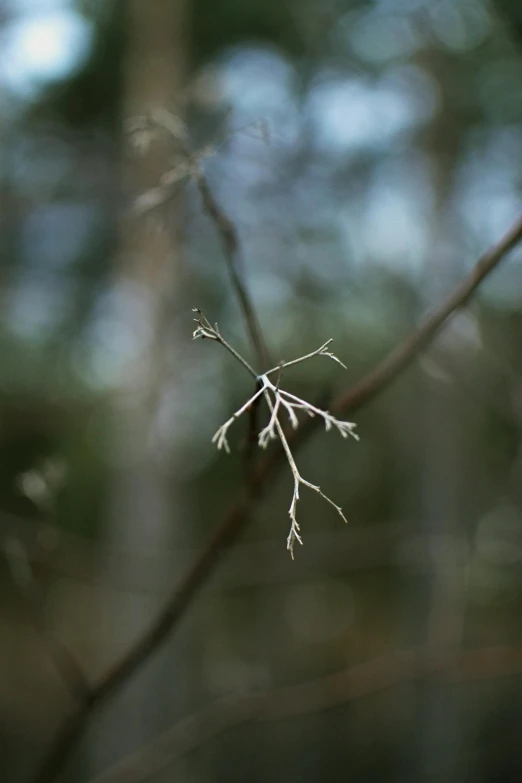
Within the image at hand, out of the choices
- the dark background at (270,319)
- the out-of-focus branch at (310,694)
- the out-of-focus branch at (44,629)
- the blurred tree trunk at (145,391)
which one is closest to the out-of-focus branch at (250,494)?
the out-of-focus branch at (44,629)

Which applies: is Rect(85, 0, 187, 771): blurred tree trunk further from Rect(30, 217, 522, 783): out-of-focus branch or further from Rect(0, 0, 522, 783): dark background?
Rect(30, 217, 522, 783): out-of-focus branch

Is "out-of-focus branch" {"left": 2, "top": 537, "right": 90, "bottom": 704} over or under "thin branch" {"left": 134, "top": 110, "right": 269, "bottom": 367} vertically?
under

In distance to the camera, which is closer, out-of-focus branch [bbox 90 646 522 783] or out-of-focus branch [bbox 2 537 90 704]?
out-of-focus branch [bbox 2 537 90 704]

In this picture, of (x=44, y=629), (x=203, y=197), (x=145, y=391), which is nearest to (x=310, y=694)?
(x=44, y=629)

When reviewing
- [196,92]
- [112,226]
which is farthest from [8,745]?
[196,92]

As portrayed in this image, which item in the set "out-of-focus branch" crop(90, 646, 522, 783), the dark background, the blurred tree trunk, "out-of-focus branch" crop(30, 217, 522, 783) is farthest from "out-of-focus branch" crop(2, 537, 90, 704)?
the blurred tree trunk

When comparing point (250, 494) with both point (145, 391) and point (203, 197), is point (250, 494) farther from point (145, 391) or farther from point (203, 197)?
point (145, 391)
